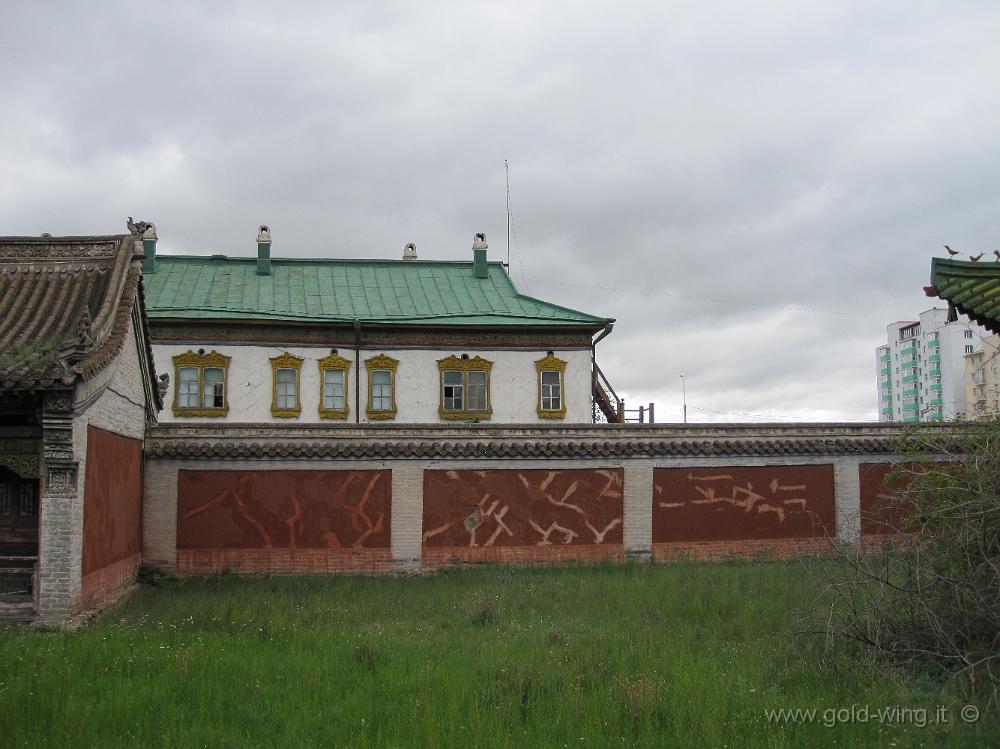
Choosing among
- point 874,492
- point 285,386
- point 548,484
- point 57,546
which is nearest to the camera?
point 57,546

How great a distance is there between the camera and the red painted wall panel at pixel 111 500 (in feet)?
46.4

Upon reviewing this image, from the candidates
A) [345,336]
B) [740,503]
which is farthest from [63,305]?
[740,503]

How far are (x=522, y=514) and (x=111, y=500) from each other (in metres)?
8.36

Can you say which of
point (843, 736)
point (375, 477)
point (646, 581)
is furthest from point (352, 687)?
point (375, 477)

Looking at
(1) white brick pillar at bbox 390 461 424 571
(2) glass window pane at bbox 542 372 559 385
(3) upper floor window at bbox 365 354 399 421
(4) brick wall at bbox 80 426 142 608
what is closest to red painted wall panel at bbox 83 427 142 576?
(4) brick wall at bbox 80 426 142 608

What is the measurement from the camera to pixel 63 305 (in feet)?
49.3

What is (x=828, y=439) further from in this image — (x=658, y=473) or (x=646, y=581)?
(x=646, y=581)

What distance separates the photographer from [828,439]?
69.6ft

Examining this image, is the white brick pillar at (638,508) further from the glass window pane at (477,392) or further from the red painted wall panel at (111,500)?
the red painted wall panel at (111,500)

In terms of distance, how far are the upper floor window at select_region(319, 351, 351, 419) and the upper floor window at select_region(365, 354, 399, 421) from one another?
757mm

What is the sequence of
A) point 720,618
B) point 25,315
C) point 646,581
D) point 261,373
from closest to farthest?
point 720,618, point 25,315, point 646,581, point 261,373

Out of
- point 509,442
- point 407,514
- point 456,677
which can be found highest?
point 509,442

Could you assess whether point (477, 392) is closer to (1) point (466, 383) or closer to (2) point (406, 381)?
(1) point (466, 383)

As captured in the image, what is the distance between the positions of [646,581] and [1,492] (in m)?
11.6
